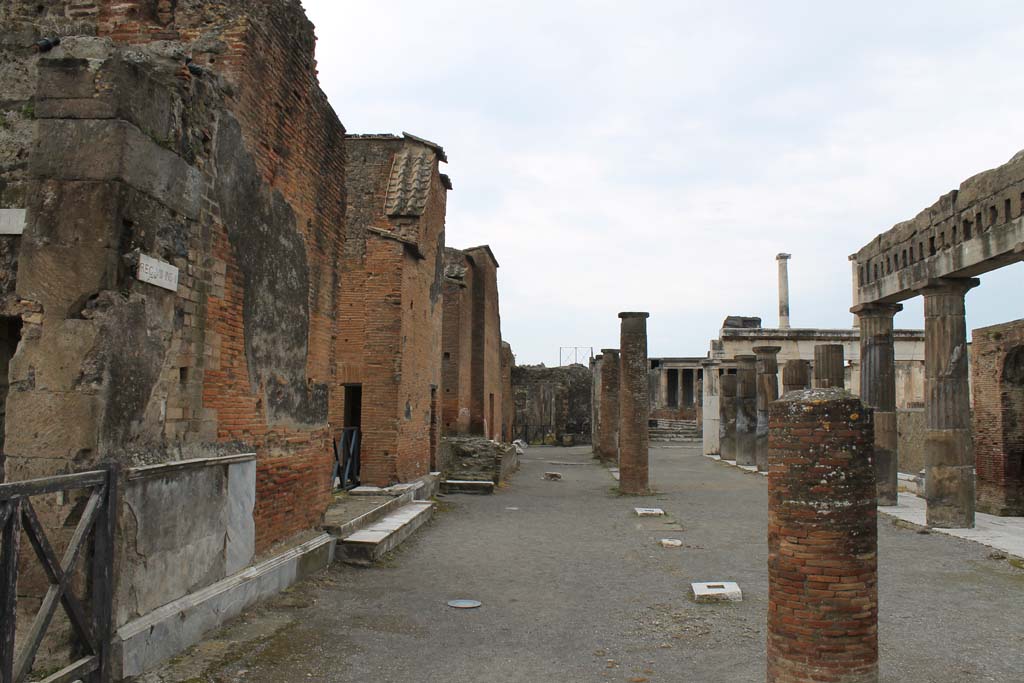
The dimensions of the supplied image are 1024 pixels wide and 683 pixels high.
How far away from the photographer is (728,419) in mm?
27969

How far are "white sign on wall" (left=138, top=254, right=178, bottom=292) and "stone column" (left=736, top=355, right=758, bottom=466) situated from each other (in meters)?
21.9

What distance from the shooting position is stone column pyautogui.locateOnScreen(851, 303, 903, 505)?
14297 millimetres

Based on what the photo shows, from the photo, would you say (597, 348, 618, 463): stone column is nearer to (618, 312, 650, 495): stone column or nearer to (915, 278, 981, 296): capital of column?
(618, 312, 650, 495): stone column

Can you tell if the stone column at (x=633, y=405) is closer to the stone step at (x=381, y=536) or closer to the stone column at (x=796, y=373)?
the stone column at (x=796, y=373)

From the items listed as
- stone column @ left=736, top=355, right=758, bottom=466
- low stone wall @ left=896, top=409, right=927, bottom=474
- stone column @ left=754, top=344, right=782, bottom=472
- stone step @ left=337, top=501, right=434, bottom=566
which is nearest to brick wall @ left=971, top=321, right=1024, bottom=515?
low stone wall @ left=896, top=409, right=927, bottom=474

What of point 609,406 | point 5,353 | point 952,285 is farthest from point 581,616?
point 609,406

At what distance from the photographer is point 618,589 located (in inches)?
328

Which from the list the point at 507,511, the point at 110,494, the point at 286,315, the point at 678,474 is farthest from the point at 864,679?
the point at 678,474

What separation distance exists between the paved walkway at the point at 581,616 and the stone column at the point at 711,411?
61.2 feet

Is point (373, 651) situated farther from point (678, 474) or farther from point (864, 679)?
point (678, 474)

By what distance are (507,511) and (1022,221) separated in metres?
9.48

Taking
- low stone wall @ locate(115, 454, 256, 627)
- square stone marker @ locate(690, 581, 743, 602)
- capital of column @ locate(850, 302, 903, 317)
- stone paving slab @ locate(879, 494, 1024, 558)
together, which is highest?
capital of column @ locate(850, 302, 903, 317)

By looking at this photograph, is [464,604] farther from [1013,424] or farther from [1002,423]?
[1013,424]

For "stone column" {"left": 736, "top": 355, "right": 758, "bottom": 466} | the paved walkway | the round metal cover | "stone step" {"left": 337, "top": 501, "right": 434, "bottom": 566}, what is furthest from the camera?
"stone column" {"left": 736, "top": 355, "right": 758, "bottom": 466}
